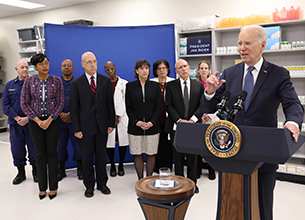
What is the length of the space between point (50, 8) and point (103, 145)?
18.0ft

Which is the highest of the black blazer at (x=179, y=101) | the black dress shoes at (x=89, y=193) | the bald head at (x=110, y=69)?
the bald head at (x=110, y=69)

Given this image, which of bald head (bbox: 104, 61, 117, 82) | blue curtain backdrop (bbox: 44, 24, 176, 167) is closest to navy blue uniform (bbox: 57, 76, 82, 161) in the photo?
blue curtain backdrop (bbox: 44, 24, 176, 167)

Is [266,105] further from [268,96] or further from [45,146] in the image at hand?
[45,146]

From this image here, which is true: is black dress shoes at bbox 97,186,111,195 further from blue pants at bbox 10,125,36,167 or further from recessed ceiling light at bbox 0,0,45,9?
recessed ceiling light at bbox 0,0,45,9

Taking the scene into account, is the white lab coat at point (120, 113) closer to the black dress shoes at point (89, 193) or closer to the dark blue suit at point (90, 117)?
the dark blue suit at point (90, 117)

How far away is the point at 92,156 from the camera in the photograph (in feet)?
11.8

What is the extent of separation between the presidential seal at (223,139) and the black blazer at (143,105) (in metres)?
2.29

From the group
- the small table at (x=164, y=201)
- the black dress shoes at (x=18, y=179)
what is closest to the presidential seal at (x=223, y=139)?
the small table at (x=164, y=201)

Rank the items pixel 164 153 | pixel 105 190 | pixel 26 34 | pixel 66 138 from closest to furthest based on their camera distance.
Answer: pixel 105 190
pixel 66 138
pixel 164 153
pixel 26 34

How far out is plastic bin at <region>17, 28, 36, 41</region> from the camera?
25.2 ft

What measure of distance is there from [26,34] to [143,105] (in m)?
5.52

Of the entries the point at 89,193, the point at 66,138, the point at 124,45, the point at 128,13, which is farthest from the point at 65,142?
the point at 128,13

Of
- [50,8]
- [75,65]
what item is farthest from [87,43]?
[50,8]

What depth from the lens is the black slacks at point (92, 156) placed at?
353cm
